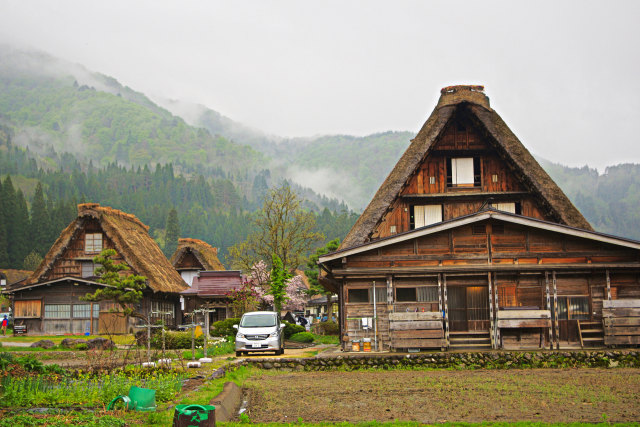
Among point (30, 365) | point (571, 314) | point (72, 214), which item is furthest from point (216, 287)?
point (72, 214)

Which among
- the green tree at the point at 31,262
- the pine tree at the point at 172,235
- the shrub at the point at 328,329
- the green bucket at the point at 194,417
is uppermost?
the pine tree at the point at 172,235

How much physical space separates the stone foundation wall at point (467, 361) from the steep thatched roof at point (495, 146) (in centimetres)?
734

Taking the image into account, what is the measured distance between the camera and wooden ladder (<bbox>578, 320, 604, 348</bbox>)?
2112 centimetres

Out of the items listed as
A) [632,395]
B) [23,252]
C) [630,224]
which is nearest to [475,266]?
[632,395]

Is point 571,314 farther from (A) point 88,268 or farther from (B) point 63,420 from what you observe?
(A) point 88,268

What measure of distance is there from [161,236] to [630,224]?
146 m

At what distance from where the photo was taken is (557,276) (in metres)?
21.6

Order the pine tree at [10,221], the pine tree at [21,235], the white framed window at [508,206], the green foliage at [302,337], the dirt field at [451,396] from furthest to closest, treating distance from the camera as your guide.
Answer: the pine tree at [21,235] → the pine tree at [10,221] → the green foliage at [302,337] → the white framed window at [508,206] → the dirt field at [451,396]

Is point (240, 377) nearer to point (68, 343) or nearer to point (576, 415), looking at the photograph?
point (576, 415)

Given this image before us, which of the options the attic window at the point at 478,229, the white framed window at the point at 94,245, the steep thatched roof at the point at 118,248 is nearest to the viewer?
the attic window at the point at 478,229

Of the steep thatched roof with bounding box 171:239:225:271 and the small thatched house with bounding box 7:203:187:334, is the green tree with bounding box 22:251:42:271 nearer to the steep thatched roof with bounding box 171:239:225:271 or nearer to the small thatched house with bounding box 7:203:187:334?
the steep thatched roof with bounding box 171:239:225:271

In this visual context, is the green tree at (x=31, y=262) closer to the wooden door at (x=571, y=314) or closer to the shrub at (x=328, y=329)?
the shrub at (x=328, y=329)

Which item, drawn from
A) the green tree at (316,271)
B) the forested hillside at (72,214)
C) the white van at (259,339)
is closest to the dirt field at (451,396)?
the white van at (259,339)

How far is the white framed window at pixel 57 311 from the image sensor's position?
38250mm
